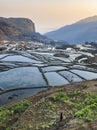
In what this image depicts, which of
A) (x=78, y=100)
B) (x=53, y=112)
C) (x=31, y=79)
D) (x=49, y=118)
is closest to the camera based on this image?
(x=49, y=118)

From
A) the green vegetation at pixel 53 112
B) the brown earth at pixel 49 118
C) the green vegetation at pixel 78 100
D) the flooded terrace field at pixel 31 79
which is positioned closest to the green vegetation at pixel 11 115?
the green vegetation at pixel 53 112

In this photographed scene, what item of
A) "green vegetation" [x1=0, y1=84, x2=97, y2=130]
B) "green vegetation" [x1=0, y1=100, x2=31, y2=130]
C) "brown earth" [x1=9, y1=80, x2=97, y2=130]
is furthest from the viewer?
"green vegetation" [x1=0, y1=100, x2=31, y2=130]

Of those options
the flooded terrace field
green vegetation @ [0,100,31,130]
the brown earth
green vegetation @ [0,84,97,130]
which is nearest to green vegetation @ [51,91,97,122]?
green vegetation @ [0,84,97,130]

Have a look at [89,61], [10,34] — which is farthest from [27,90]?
[10,34]

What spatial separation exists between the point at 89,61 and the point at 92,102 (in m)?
36.1

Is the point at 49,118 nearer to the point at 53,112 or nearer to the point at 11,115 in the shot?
the point at 53,112

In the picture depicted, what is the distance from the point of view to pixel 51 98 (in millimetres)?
11617

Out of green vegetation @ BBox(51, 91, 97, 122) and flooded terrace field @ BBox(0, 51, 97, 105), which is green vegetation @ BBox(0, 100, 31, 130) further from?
flooded terrace field @ BBox(0, 51, 97, 105)

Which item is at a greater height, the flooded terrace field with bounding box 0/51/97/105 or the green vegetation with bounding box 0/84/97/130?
the green vegetation with bounding box 0/84/97/130

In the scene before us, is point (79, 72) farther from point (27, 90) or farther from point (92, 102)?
point (92, 102)

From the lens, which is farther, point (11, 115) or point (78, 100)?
point (78, 100)

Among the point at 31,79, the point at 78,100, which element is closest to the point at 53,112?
the point at 78,100

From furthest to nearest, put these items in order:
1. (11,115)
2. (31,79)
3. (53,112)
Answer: (31,79) < (11,115) < (53,112)

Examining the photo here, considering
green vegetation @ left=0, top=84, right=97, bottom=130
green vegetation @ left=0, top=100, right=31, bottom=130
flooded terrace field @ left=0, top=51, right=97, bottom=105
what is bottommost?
flooded terrace field @ left=0, top=51, right=97, bottom=105
